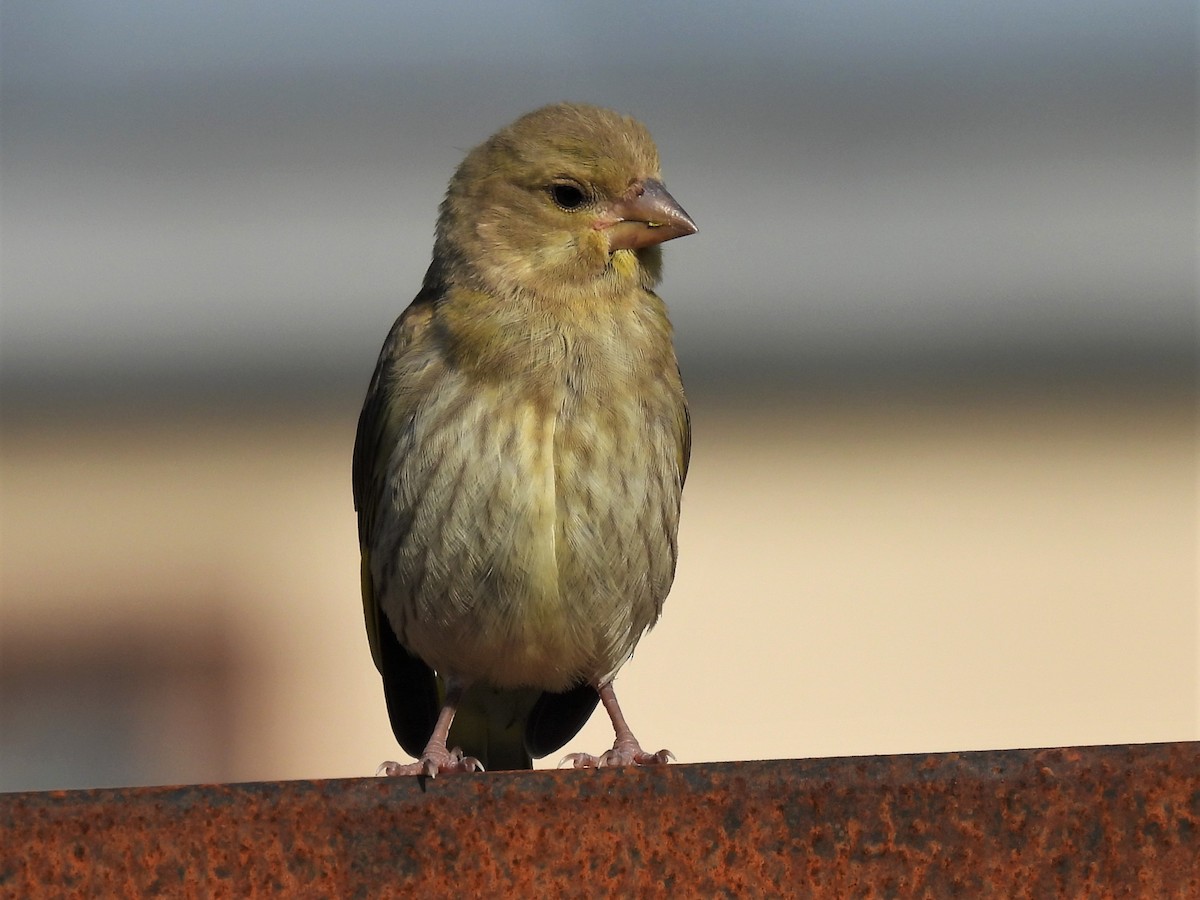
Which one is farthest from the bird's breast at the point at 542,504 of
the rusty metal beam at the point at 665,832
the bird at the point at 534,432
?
the rusty metal beam at the point at 665,832

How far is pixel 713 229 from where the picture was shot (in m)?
13.2

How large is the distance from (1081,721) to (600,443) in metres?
6.14

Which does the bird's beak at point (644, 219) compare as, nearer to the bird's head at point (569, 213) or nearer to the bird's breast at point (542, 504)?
the bird's head at point (569, 213)

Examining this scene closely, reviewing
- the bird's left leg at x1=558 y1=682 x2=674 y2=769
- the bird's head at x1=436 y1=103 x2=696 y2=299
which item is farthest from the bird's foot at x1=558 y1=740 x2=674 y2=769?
the bird's head at x1=436 y1=103 x2=696 y2=299

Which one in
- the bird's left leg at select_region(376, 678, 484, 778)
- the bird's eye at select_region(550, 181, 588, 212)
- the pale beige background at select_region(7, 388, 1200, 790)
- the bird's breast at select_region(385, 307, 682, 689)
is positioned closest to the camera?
the bird's breast at select_region(385, 307, 682, 689)

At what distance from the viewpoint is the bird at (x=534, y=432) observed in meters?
4.64

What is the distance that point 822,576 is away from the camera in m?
10.2

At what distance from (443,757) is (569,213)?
59.3 inches

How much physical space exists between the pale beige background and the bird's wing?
→ 3.99m

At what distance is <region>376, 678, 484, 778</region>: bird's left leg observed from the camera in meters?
4.77

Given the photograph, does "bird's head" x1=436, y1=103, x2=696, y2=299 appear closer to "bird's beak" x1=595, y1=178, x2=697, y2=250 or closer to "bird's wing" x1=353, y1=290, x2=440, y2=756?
"bird's beak" x1=595, y1=178, x2=697, y2=250

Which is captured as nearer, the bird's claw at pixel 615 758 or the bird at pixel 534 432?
the bird at pixel 534 432

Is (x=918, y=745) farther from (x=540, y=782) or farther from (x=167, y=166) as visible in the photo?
(x=167, y=166)

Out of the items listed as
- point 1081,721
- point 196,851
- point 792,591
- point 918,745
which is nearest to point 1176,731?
→ point 1081,721
